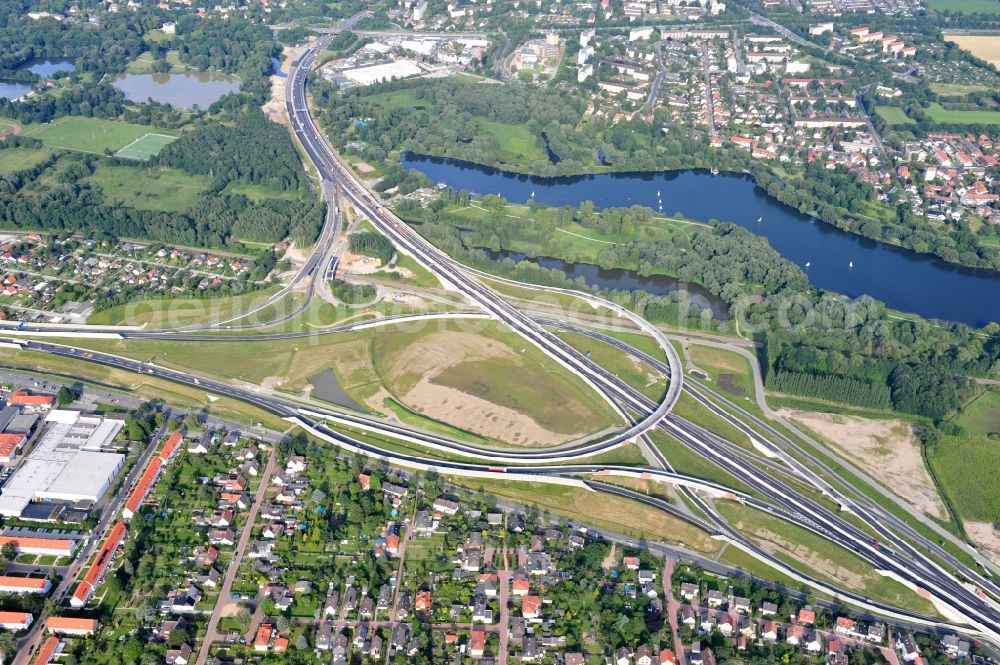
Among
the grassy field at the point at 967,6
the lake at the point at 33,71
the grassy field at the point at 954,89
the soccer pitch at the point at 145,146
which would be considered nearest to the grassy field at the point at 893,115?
the grassy field at the point at 954,89

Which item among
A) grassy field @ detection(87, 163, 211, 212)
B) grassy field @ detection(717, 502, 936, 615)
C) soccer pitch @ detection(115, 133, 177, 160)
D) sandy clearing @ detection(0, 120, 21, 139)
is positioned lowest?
grassy field @ detection(717, 502, 936, 615)

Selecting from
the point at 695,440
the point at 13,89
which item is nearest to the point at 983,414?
the point at 695,440

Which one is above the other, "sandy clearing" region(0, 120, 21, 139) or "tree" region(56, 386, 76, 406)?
"sandy clearing" region(0, 120, 21, 139)

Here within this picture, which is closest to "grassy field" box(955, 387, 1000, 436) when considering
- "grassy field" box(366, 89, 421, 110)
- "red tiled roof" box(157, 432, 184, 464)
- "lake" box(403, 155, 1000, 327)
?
"lake" box(403, 155, 1000, 327)

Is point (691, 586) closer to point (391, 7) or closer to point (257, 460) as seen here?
point (257, 460)

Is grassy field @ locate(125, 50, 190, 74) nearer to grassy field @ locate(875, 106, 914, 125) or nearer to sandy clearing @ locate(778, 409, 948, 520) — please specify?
grassy field @ locate(875, 106, 914, 125)

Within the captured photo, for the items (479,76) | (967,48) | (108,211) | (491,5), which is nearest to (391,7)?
(491,5)

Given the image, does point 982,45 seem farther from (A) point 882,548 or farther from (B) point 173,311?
(B) point 173,311
